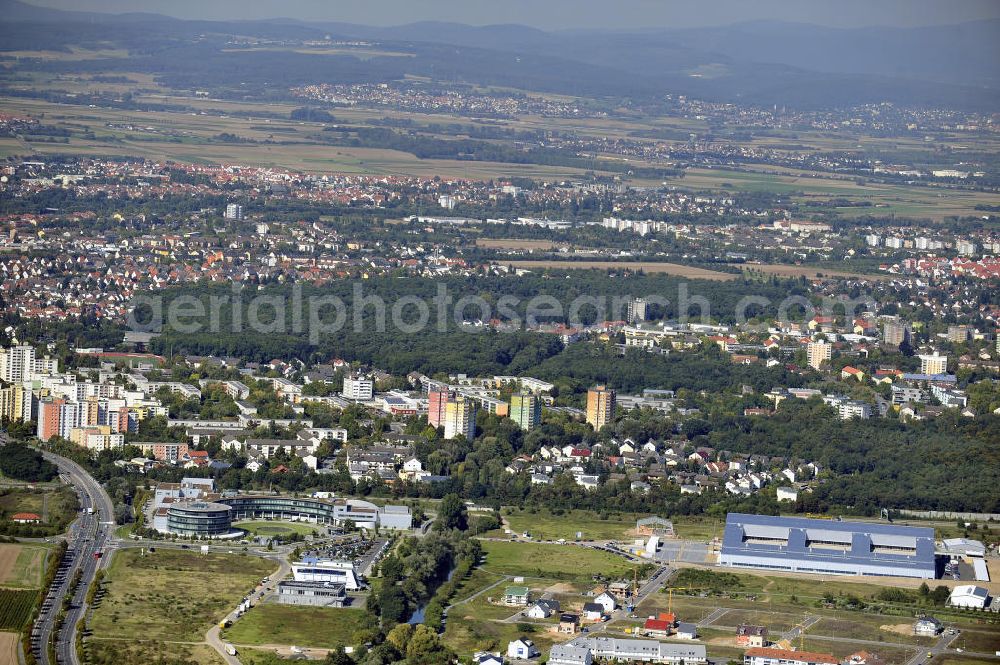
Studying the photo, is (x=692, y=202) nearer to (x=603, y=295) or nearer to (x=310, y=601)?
(x=603, y=295)

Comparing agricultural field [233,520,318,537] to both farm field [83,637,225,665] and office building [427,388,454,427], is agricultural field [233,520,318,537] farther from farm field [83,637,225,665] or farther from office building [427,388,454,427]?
office building [427,388,454,427]

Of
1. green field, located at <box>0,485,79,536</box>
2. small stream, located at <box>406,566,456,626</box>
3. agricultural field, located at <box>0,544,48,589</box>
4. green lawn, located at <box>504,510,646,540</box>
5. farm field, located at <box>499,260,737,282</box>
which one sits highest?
Answer: agricultural field, located at <box>0,544,48,589</box>

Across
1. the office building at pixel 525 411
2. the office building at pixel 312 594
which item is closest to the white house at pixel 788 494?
the office building at pixel 525 411

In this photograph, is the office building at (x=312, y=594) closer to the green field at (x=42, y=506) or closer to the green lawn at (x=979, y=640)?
the green field at (x=42, y=506)

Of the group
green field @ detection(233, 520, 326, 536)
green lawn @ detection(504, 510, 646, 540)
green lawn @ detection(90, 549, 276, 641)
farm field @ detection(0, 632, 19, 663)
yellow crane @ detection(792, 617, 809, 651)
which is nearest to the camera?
farm field @ detection(0, 632, 19, 663)

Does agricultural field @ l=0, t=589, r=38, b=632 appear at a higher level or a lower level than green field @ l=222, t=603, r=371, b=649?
higher

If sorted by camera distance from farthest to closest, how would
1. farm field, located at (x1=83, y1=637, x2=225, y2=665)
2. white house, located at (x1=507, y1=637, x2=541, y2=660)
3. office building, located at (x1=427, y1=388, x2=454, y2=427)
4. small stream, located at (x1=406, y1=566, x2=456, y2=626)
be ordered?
office building, located at (x1=427, y1=388, x2=454, y2=427) → small stream, located at (x1=406, y1=566, x2=456, y2=626) → white house, located at (x1=507, y1=637, x2=541, y2=660) → farm field, located at (x1=83, y1=637, x2=225, y2=665)

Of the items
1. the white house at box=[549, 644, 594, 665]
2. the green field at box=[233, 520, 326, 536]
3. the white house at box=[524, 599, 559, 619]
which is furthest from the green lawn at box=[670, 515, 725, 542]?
the white house at box=[549, 644, 594, 665]

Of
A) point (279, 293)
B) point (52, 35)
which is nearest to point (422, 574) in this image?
point (279, 293)
